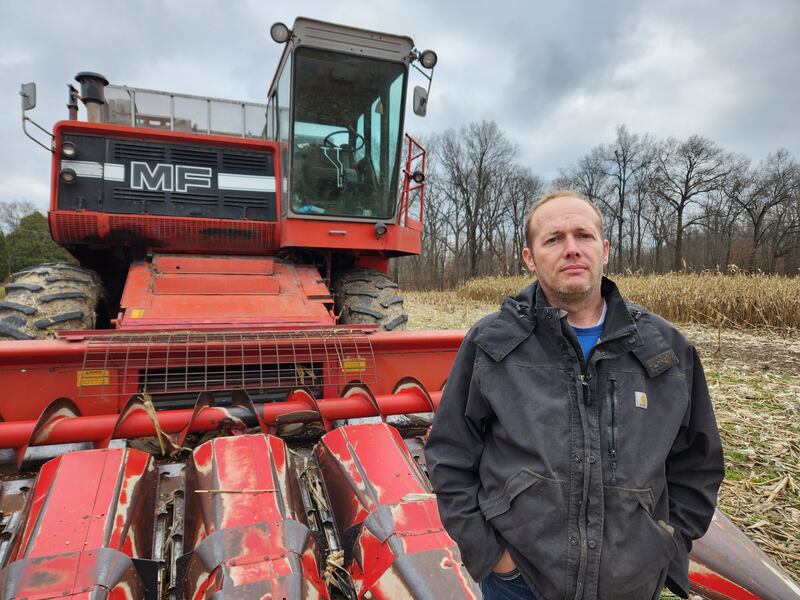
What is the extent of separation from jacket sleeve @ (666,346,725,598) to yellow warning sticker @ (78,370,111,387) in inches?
105

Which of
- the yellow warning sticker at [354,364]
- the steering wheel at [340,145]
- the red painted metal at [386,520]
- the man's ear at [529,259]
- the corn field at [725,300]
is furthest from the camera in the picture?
the corn field at [725,300]

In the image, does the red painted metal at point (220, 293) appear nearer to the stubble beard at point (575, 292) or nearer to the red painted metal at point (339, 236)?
the red painted metal at point (339, 236)

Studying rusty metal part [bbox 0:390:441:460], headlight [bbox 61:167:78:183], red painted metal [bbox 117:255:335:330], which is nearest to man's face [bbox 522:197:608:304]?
rusty metal part [bbox 0:390:441:460]

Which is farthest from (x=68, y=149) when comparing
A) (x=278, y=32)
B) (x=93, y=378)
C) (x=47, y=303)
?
(x=93, y=378)

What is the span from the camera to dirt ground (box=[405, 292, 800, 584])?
282 centimetres

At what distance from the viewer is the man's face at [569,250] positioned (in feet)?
4.21

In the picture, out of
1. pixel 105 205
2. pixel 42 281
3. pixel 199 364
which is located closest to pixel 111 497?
pixel 199 364

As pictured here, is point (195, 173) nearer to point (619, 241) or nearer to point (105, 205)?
point (105, 205)

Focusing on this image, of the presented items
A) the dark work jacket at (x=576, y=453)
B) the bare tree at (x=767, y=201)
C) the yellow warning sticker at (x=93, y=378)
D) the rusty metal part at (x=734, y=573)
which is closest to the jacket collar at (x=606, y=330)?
the dark work jacket at (x=576, y=453)

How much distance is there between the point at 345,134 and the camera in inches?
175

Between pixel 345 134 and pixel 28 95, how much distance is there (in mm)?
2494

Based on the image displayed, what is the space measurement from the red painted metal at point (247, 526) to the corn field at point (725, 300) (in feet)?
32.6

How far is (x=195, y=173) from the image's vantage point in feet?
14.1

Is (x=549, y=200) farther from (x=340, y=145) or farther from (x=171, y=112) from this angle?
(x=171, y=112)
